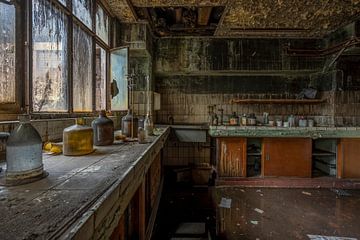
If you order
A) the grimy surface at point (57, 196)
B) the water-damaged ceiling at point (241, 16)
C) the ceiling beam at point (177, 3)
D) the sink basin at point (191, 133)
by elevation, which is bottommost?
the sink basin at point (191, 133)

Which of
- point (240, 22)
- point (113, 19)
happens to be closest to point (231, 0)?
point (240, 22)

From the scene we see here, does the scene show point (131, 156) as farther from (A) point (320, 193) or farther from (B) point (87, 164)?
(A) point (320, 193)

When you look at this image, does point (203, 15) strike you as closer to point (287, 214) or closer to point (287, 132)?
point (287, 132)

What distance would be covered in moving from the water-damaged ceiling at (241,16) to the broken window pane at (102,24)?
20cm

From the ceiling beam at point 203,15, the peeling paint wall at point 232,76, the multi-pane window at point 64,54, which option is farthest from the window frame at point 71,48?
the peeling paint wall at point 232,76

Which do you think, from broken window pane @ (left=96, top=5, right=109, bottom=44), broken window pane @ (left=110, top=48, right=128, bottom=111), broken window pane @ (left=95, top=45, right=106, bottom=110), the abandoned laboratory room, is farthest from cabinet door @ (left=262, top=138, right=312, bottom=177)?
broken window pane @ (left=96, top=5, right=109, bottom=44)

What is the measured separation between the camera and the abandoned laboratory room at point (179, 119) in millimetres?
1056

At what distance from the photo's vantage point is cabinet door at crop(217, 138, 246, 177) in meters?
4.62

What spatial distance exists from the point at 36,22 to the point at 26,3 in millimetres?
169

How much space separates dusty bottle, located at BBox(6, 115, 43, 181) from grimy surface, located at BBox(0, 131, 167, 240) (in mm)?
65

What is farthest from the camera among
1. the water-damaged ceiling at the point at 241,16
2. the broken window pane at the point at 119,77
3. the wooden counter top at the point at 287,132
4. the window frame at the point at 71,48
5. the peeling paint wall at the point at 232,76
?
the peeling paint wall at the point at 232,76

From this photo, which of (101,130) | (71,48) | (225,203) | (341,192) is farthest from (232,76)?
(101,130)

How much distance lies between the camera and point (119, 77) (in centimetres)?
383

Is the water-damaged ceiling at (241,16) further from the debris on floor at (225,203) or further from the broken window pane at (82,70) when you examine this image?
the debris on floor at (225,203)
